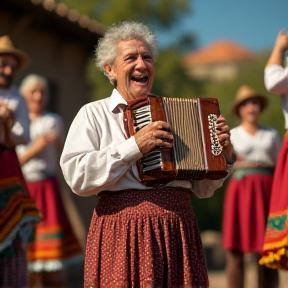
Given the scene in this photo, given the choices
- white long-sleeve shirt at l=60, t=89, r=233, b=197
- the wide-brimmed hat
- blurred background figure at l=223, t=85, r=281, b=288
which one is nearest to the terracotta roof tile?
blurred background figure at l=223, t=85, r=281, b=288

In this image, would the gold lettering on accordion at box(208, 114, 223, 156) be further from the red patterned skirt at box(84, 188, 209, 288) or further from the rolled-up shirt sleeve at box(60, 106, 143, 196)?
the rolled-up shirt sleeve at box(60, 106, 143, 196)

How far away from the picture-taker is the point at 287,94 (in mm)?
5785

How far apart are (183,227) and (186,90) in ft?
99.3

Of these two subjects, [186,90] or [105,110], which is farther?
[186,90]

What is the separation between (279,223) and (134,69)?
1818mm

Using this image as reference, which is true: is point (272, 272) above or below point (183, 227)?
below

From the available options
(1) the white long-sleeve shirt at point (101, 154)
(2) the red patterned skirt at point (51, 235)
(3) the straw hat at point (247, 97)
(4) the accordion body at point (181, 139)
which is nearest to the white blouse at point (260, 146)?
(3) the straw hat at point (247, 97)

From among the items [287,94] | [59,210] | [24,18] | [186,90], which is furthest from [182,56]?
[287,94]

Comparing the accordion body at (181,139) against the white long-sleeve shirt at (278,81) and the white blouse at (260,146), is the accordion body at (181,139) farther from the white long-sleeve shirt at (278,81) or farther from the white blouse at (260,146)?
the white blouse at (260,146)

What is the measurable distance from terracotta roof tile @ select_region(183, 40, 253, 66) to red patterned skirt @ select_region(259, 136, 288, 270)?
8734 cm

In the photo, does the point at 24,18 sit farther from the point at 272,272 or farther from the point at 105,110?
the point at 105,110

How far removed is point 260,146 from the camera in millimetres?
7324

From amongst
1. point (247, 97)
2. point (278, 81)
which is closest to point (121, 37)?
point (278, 81)

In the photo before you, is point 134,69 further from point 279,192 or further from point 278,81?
point 279,192
